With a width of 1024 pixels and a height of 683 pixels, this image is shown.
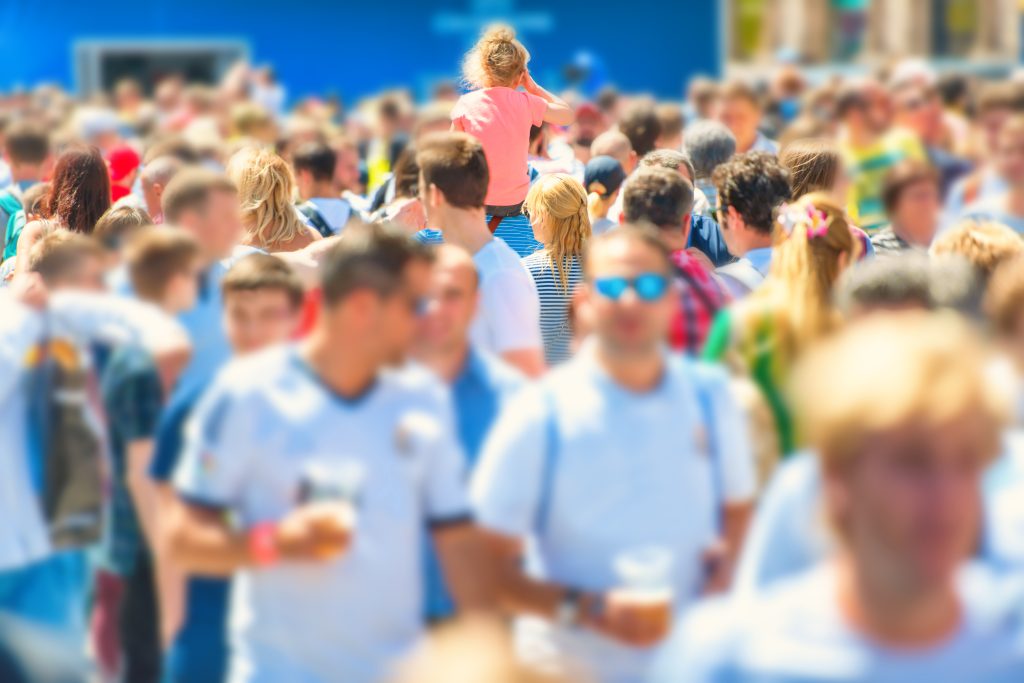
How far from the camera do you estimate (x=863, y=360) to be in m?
2.43

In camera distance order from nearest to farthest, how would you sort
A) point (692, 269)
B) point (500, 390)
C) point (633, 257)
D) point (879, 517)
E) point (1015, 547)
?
point (879, 517)
point (1015, 547)
point (633, 257)
point (500, 390)
point (692, 269)

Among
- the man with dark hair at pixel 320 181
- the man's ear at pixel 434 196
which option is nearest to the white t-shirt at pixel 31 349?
the man's ear at pixel 434 196

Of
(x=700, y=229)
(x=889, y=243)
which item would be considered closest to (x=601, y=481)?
→ (x=889, y=243)

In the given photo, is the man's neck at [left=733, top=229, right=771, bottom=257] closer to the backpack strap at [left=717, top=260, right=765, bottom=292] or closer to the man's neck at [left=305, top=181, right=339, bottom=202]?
the backpack strap at [left=717, top=260, right=765, bottom=292]

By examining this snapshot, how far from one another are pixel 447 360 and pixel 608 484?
0.77m

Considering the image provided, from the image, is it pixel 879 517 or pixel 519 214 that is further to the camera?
pixel 519 214

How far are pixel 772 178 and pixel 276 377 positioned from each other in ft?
10.0

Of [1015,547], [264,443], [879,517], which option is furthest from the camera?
[264,443]

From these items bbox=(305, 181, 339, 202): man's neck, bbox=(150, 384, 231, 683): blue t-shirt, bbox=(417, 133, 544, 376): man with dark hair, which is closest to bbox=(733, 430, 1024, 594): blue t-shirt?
bbox=(150, 384, 231, 683): blue t-shirt

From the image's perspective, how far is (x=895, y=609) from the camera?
243 centimetres

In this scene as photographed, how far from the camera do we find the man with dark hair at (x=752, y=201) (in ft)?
20.2

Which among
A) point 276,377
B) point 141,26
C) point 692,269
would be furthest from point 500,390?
point 141,26

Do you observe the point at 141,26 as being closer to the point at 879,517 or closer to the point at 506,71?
the point at 506,71

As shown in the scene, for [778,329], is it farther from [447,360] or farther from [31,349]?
[31,349]
